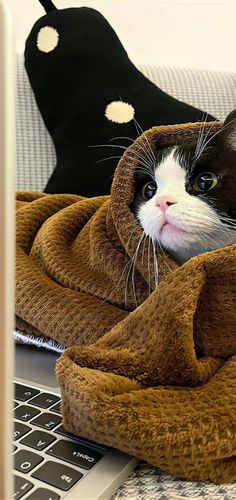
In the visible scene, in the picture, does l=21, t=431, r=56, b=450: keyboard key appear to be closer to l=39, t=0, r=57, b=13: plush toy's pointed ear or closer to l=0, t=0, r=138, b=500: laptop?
l=0, t=0, r=138, b=500: laptop

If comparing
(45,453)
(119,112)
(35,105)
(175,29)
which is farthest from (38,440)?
(175,29)

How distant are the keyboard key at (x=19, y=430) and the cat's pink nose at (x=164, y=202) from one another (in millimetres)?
211

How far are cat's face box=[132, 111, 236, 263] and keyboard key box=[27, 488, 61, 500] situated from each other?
24 cm

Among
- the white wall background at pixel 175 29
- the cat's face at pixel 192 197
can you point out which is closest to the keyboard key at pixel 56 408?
the cat's face at pixel 192 197

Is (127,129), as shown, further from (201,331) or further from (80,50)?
(201,331)

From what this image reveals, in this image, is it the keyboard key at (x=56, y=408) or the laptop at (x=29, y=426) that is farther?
the keyboard key at (x=56, y=408)

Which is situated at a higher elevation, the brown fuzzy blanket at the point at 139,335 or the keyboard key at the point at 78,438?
the brown fuzzy blanket at the point at 139,335

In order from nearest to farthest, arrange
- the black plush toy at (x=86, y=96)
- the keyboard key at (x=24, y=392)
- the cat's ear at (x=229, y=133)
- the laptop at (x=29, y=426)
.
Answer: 1. the laptop at (x=29, y=426)
2. the keyboard key at (x=24, y=392)
3. the cat's ear at (x=229, y=133)
4. the black plush toy at (x=86, y=96)

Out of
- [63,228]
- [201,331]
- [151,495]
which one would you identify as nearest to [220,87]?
[63,228]

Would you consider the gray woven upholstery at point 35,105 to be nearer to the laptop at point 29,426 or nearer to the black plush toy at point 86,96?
the black plush toy at point 86,96

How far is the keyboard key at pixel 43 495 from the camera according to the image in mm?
262

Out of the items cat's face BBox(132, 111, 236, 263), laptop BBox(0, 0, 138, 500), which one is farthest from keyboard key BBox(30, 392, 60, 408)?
cat's face BBox(132, 111, 236, 263)

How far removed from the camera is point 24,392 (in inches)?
14.9

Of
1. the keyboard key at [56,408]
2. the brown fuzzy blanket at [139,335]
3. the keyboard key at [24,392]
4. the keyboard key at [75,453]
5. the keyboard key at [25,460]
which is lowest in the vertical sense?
the keyboard key at [24,392]
